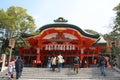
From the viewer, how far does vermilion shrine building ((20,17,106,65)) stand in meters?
29.2

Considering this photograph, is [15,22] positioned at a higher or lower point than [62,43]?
higher

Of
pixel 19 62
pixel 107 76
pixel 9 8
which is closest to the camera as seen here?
pixel 19 62

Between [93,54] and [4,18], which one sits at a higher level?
[4,18]

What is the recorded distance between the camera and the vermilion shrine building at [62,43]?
96.0ft

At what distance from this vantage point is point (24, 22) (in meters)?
26.7

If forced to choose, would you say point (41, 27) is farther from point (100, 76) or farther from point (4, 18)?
point (100, 76)

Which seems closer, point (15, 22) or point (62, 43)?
point (15, 22)

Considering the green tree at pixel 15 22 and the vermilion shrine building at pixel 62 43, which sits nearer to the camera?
the green tree at pixel 15 22

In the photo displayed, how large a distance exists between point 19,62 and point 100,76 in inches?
229

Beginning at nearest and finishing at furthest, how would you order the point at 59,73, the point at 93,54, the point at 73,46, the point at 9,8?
the point at 59,73
the point at 9,8
the point at 73,46
the point at 93,54

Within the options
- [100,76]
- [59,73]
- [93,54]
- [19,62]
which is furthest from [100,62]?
[93,54]

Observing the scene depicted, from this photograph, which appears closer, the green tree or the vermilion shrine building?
the green tree

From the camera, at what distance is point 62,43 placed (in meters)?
30.7

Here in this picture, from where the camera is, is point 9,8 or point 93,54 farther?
point 93,54
